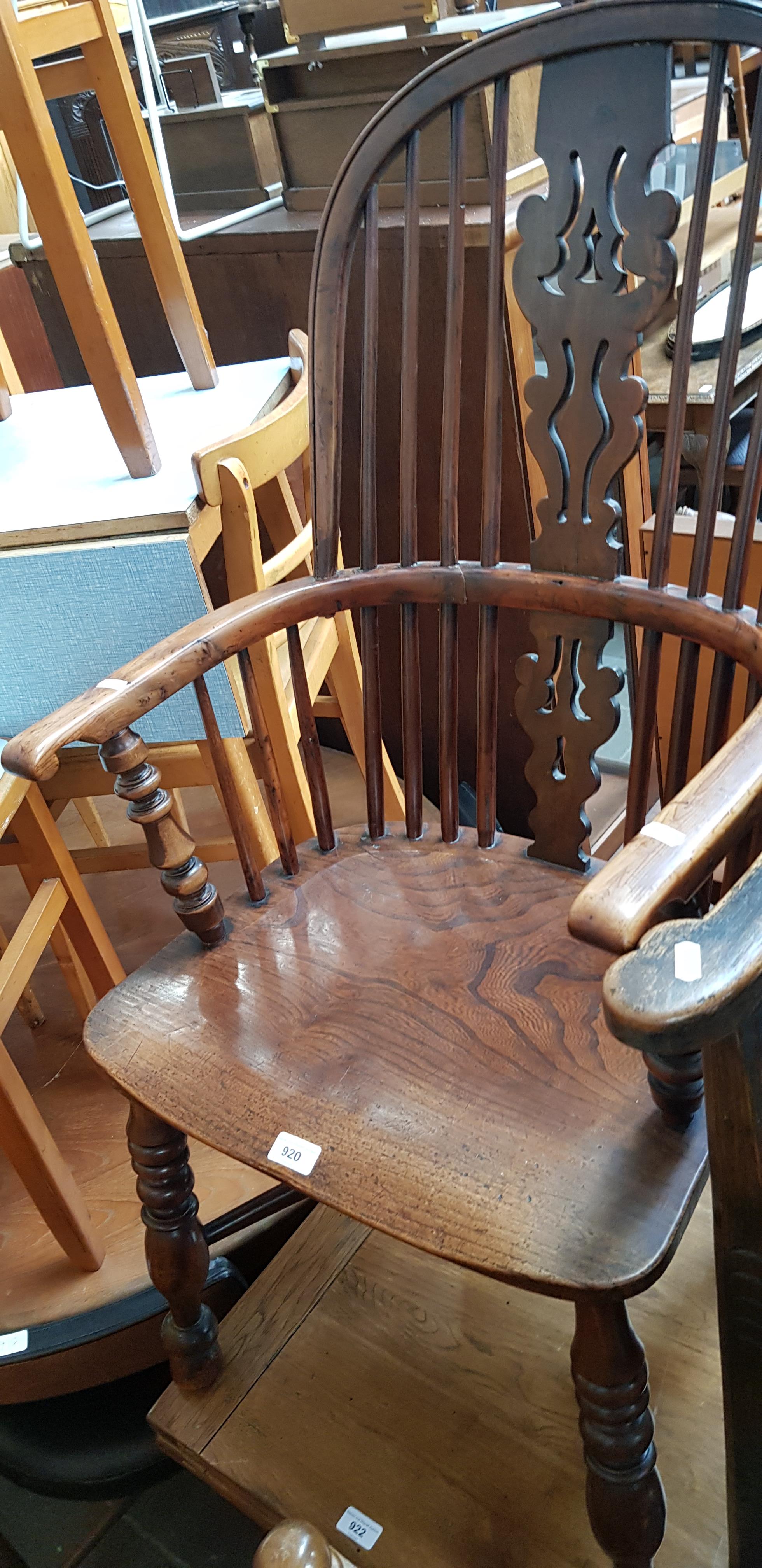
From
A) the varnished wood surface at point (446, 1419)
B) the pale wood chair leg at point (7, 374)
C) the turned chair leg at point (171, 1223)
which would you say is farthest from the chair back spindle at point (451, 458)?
the pale wood chair leg at point (7, 374)

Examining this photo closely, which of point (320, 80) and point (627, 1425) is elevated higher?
point (320, 80)

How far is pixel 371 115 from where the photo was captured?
144 centimetres

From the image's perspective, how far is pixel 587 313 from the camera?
81 centimetres

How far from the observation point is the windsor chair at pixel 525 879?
644 millimetres

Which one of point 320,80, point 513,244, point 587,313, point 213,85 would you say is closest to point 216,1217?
point 587,313

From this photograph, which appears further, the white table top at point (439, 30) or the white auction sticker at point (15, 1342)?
the white table top at point (439, 30)

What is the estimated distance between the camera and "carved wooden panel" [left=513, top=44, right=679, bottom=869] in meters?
0.75

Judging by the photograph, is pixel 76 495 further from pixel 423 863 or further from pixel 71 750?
pixel 423 863

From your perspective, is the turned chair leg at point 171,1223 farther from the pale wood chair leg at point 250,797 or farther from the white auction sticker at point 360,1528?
the pale wood chair leg at point 250,797

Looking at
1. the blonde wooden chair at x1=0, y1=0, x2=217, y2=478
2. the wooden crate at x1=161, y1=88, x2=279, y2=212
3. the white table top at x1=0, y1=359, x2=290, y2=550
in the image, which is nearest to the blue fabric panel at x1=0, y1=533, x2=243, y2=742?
the white table top at x1=0, y1=359, x2=290, y2=550

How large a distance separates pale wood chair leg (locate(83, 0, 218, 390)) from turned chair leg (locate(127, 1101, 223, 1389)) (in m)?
0.92

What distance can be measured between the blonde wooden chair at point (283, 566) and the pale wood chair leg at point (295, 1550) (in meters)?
0.61

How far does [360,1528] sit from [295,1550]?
52 cm

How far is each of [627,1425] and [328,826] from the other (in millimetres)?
536
